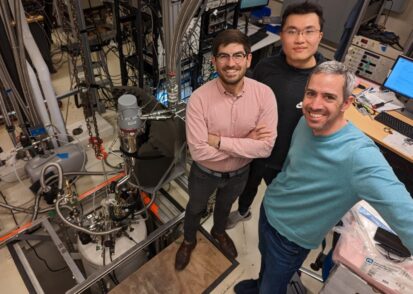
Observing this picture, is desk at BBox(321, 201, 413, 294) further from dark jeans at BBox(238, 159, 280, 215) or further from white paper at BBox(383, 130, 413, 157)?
white paper at BBox(383, 130, 413, 157)

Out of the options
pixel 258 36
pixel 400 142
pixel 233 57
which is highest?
pixel 233 57

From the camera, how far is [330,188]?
3.74 feet

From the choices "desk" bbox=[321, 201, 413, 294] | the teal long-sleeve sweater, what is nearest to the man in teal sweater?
the teal long-sleeve sweater

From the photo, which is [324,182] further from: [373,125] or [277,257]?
[373,125]

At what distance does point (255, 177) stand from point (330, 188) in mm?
863

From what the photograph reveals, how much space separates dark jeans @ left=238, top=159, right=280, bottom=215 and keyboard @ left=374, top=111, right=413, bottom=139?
1198 mm

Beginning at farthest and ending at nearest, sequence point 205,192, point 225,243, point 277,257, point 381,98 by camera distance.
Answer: point 381,98 → point 225,243 → point 205,192 → point 277,257

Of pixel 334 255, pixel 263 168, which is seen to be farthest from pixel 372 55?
pixel 334 255

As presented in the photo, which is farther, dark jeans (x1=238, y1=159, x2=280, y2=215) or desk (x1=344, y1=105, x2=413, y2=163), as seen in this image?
desk (x1=344, y1=105, x2=413, y2=163)

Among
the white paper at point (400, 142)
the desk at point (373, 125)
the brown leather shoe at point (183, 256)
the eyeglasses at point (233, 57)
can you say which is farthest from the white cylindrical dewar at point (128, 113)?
the white paper at point (400, 142)

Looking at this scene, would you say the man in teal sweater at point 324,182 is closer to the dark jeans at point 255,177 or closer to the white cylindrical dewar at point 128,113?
the dark jeans at point 255,177

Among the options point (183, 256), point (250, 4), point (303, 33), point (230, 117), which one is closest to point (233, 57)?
point (230, 117)

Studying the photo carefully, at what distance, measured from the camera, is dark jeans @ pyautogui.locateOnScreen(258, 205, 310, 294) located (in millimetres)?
1418

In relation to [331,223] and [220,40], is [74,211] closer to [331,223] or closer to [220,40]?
[220,40]
